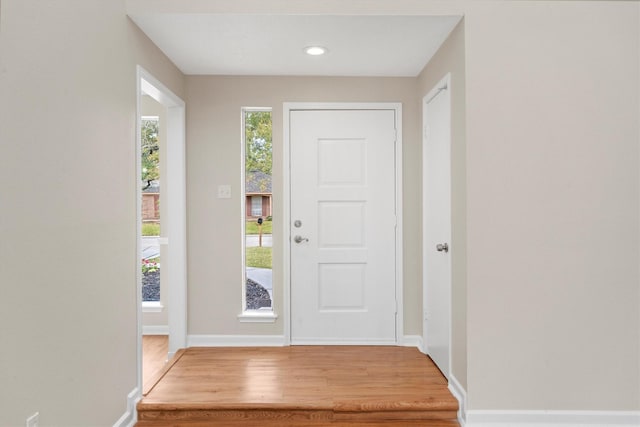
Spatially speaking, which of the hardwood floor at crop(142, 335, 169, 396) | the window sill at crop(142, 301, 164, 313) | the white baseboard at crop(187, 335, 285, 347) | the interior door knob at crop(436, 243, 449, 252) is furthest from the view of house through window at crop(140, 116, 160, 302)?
the interior door knob at crop(436, 243, 449, 252)

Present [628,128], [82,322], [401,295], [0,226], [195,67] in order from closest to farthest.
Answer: [0,226], [82,322], [628,128], [195,67], [401,295]

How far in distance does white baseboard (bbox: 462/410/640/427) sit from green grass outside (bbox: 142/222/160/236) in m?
3.07

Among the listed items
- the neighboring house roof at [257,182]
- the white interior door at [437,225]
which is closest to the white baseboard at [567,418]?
the white interior door at [437,225]

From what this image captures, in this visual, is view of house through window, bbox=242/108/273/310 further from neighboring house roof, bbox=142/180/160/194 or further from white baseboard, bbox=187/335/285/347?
neighboring house roof, bbox=142/180/160/194

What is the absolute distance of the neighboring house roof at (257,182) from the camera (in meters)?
3.28

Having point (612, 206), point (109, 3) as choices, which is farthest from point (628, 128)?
point (109, 3)

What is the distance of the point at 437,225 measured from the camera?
9.03 feet

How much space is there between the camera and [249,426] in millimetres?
2219

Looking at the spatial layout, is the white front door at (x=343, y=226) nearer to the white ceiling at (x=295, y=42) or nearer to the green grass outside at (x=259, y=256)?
the green grass outside at (x=259, y=256)

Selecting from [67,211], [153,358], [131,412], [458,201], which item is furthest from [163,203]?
[458,201]

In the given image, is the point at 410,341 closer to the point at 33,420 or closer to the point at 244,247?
the point at 244,247

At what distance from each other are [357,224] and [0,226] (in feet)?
7.73

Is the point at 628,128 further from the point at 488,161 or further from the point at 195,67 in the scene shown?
the point at 195,67

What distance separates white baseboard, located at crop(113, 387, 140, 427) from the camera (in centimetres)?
215
